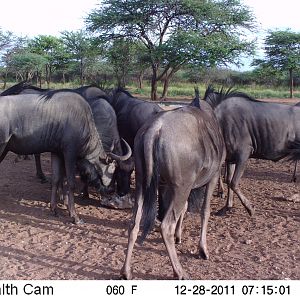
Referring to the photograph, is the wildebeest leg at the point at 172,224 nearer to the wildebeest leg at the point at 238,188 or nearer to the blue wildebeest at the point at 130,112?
the wildebeest leg at the point at 238,188

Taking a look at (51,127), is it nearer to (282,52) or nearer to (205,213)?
(205,213)

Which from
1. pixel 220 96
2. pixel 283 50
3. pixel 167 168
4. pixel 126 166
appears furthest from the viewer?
pixel 283 50

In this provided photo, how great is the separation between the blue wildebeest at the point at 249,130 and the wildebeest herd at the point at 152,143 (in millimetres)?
16

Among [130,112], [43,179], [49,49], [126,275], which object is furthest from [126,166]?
[49,49]

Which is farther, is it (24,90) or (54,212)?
(24,90)

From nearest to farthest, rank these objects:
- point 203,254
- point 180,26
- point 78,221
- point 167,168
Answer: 1. point 167,168
2. point 203,254
3. point 78,221
4. point 180,26

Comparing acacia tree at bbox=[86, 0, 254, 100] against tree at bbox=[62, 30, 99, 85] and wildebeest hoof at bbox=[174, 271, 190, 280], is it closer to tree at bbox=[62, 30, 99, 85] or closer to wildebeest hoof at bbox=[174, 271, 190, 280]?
tree at bbox=[62, 30, 99, 85]

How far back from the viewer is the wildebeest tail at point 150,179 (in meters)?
4.00

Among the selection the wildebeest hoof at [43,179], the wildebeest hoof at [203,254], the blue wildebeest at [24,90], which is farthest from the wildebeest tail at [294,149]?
the wildebeest hoof at [43,179]

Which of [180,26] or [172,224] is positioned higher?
[180,26]

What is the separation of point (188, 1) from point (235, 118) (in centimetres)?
2247

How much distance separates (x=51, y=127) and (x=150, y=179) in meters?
2.63

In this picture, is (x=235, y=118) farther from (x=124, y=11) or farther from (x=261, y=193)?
(x=124, y=11)

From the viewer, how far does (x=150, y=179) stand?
404cm
